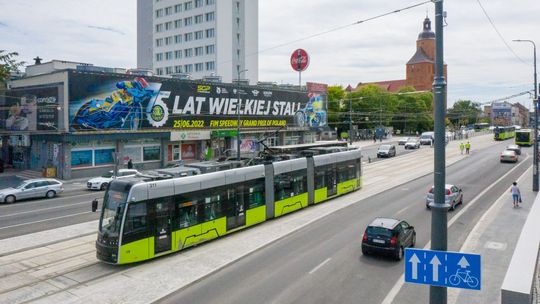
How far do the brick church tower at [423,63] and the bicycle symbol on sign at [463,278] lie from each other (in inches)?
5826

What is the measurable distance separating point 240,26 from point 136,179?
74892 mm

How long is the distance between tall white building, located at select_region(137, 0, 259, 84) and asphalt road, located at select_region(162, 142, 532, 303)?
63538mm

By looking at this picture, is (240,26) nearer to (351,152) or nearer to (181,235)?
(351,152)

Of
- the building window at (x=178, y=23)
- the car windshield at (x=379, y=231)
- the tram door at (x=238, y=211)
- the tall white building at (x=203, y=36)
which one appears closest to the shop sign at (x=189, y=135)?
the tram door at (x=238, y=211)

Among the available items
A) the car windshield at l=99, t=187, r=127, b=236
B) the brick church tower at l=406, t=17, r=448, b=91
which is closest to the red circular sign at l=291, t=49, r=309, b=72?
the car windshield at l=99, t=187, r=127, b=236

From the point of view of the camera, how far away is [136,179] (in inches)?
633

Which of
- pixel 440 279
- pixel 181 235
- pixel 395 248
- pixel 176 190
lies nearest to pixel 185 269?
pixel 181 235

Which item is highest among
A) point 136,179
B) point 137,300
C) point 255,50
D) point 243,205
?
point 255,50

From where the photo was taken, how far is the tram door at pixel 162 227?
52.5 ft

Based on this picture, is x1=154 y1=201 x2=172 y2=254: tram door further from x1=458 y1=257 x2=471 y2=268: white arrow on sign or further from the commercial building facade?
the commercial building facade

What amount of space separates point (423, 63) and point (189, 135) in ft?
384

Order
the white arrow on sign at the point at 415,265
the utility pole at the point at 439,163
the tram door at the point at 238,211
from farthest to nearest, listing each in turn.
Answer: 1. the tram door at the point at 238,211
2. the utility pole at the point at 439,163
3. the white arrow on sign at the point at 415,265

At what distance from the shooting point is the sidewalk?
42.7 feet

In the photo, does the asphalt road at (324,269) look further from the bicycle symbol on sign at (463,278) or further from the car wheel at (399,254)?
the bicycle symbol on sign at (463,278)
